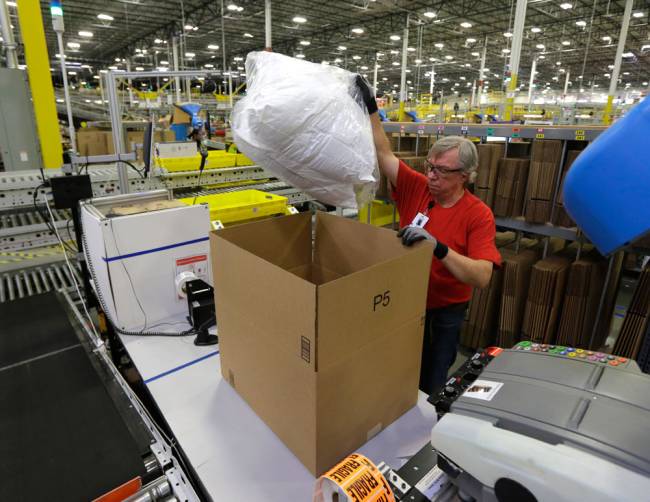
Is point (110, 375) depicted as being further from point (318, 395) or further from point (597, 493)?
point (597, 493)

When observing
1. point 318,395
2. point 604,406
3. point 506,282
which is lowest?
point 506,282

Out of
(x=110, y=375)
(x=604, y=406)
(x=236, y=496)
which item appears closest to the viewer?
(x=604, y=406)

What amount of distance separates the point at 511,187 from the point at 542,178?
22 cm

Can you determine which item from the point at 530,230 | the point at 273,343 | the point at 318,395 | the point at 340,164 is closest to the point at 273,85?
the point at 340,164

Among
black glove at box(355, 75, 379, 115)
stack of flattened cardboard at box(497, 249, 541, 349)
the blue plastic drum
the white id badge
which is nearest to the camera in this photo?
the blue plastic drum

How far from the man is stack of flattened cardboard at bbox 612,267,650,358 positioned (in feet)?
5.31

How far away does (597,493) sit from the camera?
0.48 meters

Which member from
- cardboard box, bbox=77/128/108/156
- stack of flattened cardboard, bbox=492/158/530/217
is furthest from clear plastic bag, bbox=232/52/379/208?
cardboard box, bbox=77/128/108/156

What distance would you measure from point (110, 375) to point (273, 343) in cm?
63

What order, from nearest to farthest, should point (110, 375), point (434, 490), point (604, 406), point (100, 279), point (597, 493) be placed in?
point (597, 493), point (604, 406), point (434, 490), point (110, 375), point (100, 279)

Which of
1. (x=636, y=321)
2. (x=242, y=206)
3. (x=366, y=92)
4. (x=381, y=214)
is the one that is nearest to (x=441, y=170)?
(x=366, y=92)

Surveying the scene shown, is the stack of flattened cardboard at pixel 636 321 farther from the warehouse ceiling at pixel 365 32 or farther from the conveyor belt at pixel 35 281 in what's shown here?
the warehouse ceiling at pixel 365 32

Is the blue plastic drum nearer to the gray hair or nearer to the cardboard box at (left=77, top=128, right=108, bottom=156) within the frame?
the gray hair

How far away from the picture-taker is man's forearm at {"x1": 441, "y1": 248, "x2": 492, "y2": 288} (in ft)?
4.34
